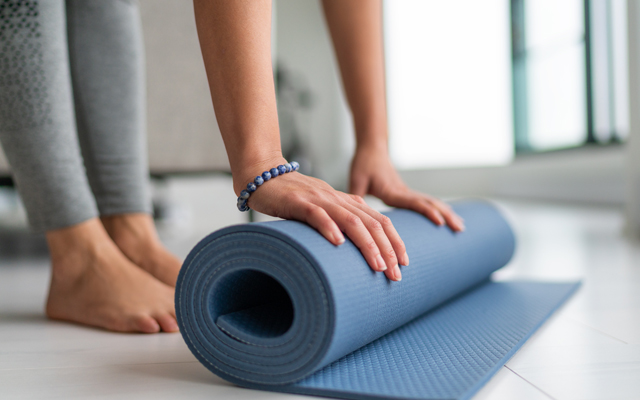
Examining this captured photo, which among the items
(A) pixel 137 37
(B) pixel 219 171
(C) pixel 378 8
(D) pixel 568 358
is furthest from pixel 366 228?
(B) pixel 219 171

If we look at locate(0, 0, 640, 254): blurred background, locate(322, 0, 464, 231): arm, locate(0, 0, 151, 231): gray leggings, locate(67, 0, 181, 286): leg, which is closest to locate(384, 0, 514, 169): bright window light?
locate(0, 0, 640, 254): blurred background

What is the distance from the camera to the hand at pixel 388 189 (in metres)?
1.03

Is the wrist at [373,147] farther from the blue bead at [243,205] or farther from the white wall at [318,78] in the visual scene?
the white wall at [318,78]

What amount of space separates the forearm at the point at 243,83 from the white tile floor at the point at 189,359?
280mm

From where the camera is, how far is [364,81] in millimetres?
1236

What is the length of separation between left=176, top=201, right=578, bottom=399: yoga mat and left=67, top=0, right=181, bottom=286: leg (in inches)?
21.2

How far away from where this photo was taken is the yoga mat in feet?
2.03

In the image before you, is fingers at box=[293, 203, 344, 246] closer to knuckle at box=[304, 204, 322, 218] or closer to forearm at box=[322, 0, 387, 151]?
knuckle at box=[304, 204, 322, 218]

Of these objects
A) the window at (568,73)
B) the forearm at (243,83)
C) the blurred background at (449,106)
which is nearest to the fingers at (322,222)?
the forearm at (243,83)

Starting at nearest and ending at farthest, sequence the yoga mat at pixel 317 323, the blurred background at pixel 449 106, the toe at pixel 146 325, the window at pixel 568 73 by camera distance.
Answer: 1. the yoga mat at pixel 317 323
2. the toe at pixel 146 325
3. the blurred background at pixel 449 106
4. the window at pixel 568 73

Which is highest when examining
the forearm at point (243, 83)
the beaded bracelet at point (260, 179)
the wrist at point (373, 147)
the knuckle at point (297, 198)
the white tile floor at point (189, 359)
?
the forearm at point (243, 83)

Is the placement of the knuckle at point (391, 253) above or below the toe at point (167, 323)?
above

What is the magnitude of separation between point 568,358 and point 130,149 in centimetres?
99

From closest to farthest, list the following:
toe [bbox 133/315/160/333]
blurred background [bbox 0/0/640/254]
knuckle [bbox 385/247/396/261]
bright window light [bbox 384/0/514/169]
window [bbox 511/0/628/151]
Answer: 1. knuckle [bbox 385/247/396/261]
2. toe [bbox 133/315/160/333]
3. blurred background [bbox 0/0/640/254]
4. window [bbox 511/0/628/151]
5. bright window light [bbox 384/0/514/169]
